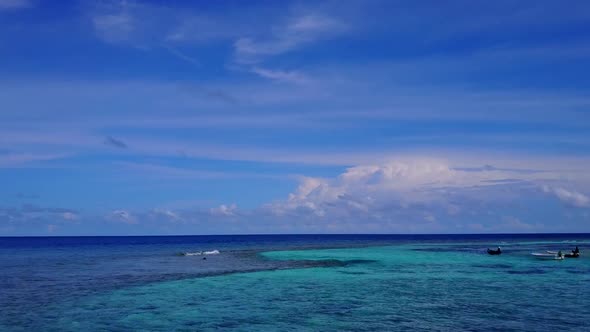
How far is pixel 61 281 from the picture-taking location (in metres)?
44.8

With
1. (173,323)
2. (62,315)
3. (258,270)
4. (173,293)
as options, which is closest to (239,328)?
(173,323)

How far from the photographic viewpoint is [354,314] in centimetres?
2886

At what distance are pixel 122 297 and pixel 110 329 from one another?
32.4 feet

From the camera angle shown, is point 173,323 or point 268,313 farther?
point 268,313

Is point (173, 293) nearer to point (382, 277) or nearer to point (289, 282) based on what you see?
point (289, 282)

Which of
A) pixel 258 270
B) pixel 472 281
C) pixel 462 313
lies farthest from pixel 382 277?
pixel 462 313

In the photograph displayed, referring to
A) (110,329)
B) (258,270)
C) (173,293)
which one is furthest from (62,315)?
(258,270)

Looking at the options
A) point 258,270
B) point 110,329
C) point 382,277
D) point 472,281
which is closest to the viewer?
point 110,329

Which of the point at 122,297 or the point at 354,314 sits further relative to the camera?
the point at 122,297

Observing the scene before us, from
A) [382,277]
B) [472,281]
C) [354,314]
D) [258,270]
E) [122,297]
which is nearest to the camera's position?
[354,314]

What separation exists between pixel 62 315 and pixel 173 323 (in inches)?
263

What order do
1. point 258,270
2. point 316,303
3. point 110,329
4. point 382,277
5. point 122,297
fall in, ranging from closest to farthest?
point 110,329
point 316,303
point 122,297
point 382,277
point 258,270

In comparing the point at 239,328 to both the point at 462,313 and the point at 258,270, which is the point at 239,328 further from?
the point at 258,270

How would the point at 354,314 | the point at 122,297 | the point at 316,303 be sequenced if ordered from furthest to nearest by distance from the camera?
the point at 122,297, the point at 316,303, the point at 354,314
